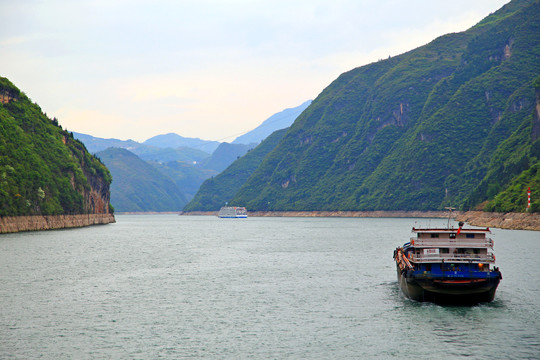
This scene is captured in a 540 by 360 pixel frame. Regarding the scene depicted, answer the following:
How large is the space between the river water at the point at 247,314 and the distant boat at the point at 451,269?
1.24 metres

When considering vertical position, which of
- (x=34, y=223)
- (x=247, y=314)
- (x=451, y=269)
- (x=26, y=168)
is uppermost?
(x=26, y=168)

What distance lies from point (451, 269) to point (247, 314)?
18718 mm

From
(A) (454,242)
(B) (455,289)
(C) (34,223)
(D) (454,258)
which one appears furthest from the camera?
(C) (34,223)

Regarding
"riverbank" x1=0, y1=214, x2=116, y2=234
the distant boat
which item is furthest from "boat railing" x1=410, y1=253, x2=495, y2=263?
"riverbank" x1=0, y1=214, x2=116, y2=234

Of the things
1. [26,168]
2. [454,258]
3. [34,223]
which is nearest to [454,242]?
[454,258]

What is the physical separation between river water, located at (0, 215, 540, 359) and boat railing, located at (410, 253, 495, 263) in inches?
164

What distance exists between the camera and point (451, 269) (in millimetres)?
52844

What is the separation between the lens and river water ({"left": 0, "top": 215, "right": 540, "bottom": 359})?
38.9 metres

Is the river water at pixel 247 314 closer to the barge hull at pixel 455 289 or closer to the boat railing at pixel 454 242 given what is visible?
the barge hull at pixel 455 289

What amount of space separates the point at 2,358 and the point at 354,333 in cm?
2376

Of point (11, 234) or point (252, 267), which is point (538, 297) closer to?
point (252, 267)

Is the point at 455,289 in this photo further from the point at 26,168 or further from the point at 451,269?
the point at 26,168

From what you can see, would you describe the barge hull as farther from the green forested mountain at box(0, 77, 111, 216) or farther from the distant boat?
the green forested mountain at box(0, 77, 111, 216)

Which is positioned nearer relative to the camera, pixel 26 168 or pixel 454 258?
pixel 454 258
